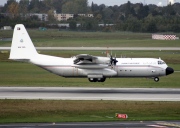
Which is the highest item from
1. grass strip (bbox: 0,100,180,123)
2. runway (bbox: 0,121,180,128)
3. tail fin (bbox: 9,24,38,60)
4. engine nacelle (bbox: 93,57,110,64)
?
tail fin (bbox: 9,24,38,60)

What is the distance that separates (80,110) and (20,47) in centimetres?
1733

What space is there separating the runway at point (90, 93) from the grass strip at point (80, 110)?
7.79 ft

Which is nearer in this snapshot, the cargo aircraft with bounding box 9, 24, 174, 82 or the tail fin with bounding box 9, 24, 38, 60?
the cargo aircraft with bounding box 9, 24, 174, 82

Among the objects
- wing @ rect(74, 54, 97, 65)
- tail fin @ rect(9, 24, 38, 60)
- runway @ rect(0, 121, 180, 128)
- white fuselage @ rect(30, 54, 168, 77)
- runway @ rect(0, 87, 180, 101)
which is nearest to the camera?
runway @ rect(0, 121, 180, 128)

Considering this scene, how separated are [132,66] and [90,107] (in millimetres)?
14839

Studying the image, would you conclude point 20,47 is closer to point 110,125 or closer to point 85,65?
point 85,65

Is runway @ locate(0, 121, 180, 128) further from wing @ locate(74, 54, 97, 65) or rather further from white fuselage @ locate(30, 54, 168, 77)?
wing @ locate(74, 54, 97, 65)

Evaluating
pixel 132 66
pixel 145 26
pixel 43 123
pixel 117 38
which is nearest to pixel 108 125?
pixel 43 123

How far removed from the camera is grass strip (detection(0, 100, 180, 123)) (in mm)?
34406

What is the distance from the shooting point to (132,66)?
2103 inches

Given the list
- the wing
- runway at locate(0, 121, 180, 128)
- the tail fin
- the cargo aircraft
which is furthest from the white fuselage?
runway at locate(0, 121, 180, 128)

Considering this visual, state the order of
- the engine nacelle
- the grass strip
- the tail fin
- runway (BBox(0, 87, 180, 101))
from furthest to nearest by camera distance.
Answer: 1. the tail fin
2. the engine nacelle
3. runway (BBox(0, 87, 180, 101))
4. the grass strip

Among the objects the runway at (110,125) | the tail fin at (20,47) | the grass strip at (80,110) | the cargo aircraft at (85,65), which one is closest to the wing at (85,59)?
the cargo aircraft at (85,65)

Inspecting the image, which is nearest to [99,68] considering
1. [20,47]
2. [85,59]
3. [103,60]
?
[103,60]
